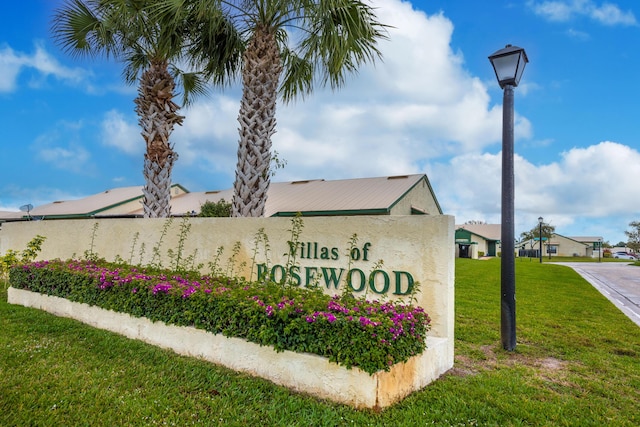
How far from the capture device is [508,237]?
6.04 m

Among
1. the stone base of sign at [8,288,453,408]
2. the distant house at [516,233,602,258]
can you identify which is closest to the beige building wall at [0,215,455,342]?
the stone base of sign at [8,288,453,408]

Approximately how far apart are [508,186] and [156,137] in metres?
8.88

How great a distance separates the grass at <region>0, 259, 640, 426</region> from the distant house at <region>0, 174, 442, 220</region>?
12.6 meters

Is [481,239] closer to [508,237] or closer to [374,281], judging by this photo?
[508,237]

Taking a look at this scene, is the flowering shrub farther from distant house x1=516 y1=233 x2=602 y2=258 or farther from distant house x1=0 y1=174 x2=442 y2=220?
distant house x1=516 y1=233 x2=602 y2=258

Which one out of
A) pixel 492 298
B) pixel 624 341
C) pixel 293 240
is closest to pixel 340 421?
pixel 293 240

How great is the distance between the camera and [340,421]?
3.53 m

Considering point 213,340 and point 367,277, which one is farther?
point 367,277

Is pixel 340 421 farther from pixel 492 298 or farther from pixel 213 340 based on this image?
pixel 492 298

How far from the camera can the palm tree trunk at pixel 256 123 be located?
8414 millimetres

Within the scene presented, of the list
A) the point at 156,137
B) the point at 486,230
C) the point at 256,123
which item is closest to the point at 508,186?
the point at 256,123

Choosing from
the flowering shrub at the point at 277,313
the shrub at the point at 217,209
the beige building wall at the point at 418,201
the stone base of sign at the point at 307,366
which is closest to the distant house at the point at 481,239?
the beige building wall at the point at 418,201

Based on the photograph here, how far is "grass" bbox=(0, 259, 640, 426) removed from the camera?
3.60 m

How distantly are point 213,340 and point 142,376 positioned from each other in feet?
2.79
